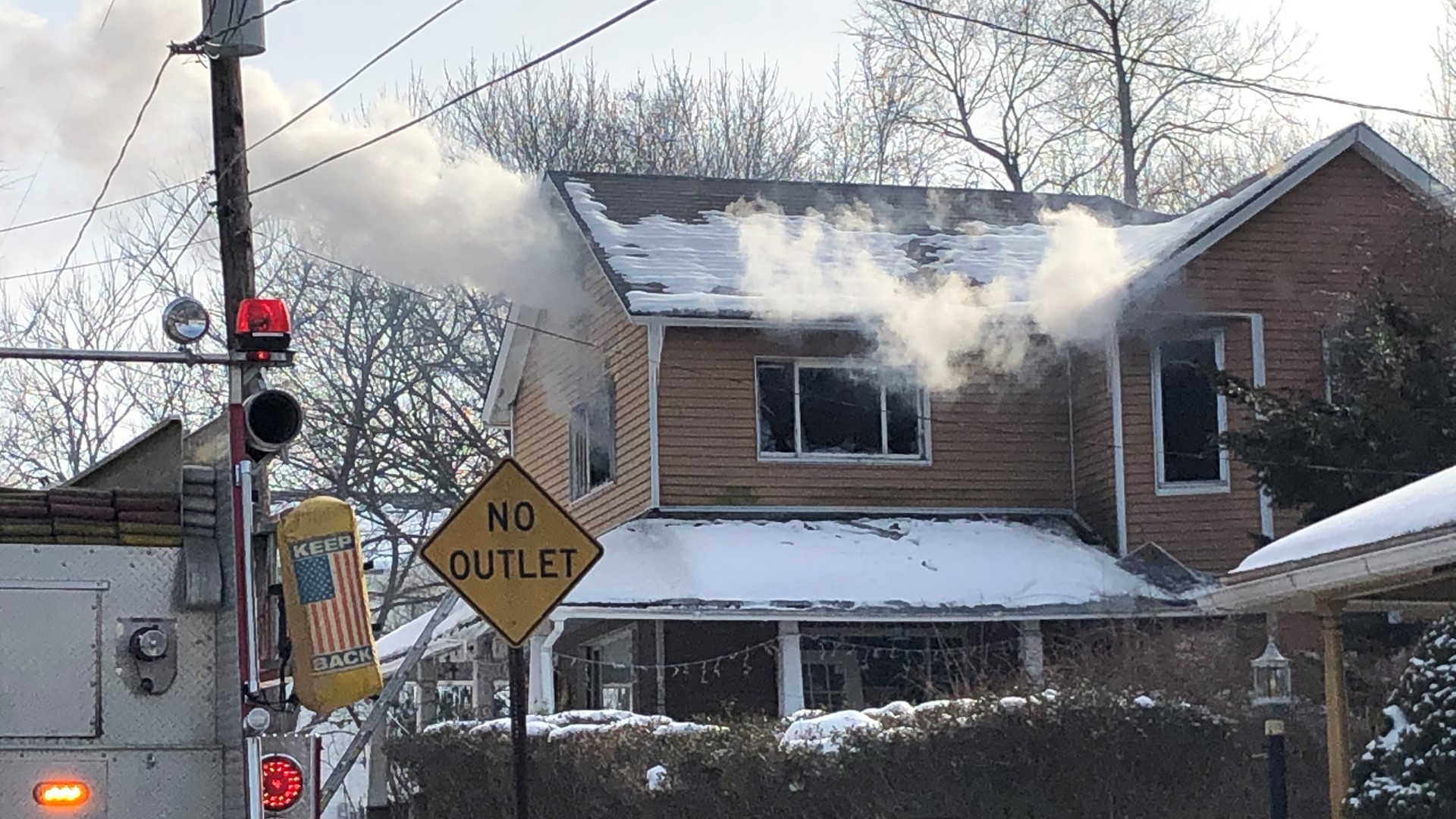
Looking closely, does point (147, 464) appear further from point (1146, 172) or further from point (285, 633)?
point (1146, 172)

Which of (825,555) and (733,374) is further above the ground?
(733,374)

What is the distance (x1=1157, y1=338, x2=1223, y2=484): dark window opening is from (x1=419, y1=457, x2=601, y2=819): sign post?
40.1ft

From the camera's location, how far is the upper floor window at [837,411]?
20234mm

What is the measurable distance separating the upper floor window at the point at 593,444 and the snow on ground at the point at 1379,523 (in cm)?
1098

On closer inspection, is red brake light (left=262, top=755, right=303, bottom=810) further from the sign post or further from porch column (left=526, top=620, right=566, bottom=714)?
porch column (left=526, top=620, right=566, bottom=714)

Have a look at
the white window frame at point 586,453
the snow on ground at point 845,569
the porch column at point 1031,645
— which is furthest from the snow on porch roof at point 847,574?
the white window frame at point 586,453

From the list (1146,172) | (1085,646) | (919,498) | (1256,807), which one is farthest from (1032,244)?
(1146,172)

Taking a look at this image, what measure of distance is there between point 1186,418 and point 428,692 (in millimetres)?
9215

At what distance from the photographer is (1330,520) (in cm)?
1084

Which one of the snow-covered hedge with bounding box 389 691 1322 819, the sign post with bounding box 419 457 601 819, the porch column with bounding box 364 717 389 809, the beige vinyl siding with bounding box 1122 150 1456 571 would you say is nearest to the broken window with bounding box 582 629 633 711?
the porch column with bounding box 364 717 389 809

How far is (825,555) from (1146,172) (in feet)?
71.1

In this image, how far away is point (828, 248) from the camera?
21.3m

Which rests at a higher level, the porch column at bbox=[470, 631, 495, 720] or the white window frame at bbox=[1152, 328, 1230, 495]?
the white window frame at bbox=[1152, 328, 1230, 495]

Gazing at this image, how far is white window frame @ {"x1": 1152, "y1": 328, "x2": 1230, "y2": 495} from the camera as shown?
19844 mm
